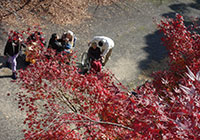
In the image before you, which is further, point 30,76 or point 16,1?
point 16,1

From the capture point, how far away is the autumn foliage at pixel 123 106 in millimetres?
3703

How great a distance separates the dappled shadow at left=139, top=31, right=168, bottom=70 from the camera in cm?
1154

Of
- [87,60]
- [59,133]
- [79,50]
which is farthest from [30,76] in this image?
[79,50]

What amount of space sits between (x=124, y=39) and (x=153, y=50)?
171 cm

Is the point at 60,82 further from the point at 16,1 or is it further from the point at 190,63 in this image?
the point at 16,1

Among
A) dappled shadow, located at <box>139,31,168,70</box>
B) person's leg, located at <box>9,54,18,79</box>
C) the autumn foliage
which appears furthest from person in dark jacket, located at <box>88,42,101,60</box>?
dappled shadow, located at <box>139,31,168,70</box>

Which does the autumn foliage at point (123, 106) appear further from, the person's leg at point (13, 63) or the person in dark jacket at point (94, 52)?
the person in dark jacket at point (94, 52)

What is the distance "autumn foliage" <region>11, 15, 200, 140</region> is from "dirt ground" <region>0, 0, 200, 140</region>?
1829 millimetres

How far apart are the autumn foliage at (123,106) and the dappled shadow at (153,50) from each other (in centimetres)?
326

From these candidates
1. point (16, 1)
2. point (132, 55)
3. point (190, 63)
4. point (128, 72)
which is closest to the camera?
point (190, 63)

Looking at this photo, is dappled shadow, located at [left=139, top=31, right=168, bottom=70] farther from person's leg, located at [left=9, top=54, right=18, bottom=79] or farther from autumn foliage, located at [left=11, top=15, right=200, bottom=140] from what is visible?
person's leg, located at [left=9, top=54, right=18, bottom=79]

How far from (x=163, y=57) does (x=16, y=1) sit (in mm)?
8757

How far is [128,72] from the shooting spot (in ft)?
35.0

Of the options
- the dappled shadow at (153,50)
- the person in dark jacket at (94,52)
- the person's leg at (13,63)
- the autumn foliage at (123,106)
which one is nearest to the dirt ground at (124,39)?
the dappled shadow at (153,50)
